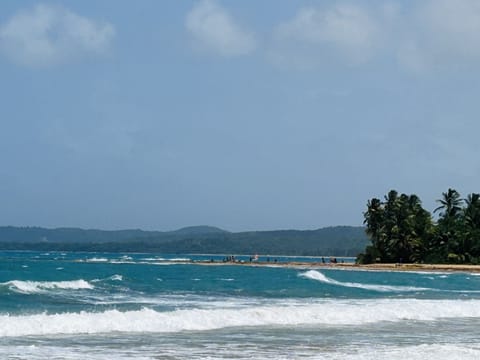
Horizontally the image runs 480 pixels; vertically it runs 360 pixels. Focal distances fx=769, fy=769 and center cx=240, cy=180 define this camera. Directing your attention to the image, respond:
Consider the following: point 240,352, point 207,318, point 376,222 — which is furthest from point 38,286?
point 376,222

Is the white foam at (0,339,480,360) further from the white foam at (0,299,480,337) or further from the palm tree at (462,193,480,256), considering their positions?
the palm tree at (462,193,480,256)

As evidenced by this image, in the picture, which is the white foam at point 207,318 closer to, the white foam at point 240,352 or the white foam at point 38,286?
the white foam at point 240,352

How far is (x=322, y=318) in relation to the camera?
25.6m

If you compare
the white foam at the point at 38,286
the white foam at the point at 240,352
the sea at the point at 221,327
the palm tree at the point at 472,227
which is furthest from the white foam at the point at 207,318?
the palm tree at the point at 472,227

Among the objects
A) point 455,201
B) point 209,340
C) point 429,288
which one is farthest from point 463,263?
point 209,340

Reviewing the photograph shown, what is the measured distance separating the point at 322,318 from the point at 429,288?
959 inches

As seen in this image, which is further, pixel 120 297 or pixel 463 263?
pixel 463 263

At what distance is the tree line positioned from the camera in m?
80.7

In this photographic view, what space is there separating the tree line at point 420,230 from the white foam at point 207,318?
52.4 m

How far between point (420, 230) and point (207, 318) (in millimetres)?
63697

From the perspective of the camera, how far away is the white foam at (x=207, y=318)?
71.1 feet

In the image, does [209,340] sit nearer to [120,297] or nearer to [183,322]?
[183,322]

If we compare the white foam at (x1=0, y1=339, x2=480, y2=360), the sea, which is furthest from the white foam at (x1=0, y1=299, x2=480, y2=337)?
the white foam at (x1=0, y1=339, x2=480, y2=360)

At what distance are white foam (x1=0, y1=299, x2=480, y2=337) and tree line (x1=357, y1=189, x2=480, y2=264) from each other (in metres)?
52.4
